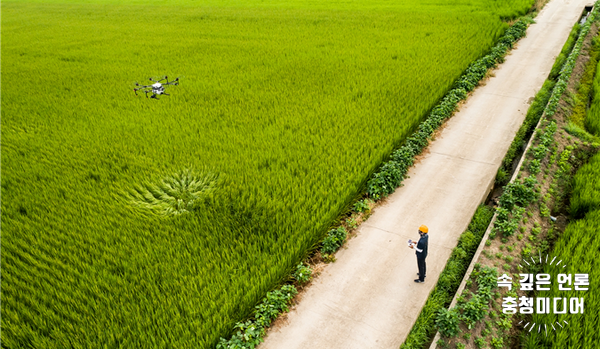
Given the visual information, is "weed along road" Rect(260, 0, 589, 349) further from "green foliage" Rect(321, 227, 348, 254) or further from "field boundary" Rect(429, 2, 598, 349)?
"field boundary" Rect(429, 2, 598, 349)

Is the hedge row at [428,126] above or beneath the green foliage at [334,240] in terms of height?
above

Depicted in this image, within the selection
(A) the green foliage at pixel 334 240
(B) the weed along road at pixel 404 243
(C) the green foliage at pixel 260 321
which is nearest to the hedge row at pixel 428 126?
(B) the weed along road at pixel 404 243

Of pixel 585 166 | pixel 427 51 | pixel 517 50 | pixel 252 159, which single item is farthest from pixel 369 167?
pixel 517 50

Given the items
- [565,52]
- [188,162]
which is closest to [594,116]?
[565,52]

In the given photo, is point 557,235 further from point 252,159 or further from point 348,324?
point 252,159

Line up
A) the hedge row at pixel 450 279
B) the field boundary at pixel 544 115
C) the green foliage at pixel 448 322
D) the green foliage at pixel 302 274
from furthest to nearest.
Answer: the green foliage at pixel 302 274 < the field boundary at pixel 544 115 < the hedge row at pixel 450 279 < the green foliage at pixel 448 322

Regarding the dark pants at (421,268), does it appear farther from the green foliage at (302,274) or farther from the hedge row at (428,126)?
the hedge row at (428,126)

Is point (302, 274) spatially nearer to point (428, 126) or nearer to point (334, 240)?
point (334, 240)
